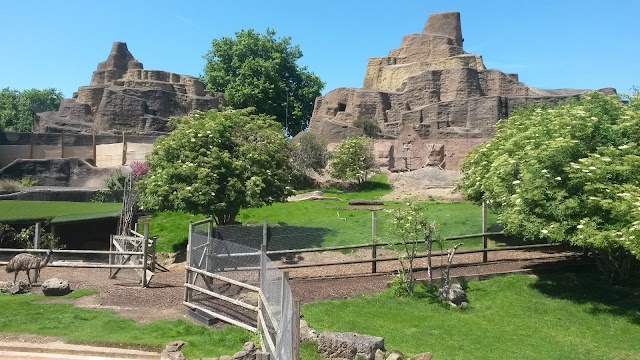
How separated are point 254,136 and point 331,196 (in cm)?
1063

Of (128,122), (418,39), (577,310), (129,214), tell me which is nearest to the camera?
(577,310)

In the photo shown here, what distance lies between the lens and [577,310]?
442 inches

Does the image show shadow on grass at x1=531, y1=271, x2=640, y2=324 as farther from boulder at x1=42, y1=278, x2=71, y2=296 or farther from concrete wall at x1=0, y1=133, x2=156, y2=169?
concrete wall at x1=0, y1=133, x2=156, y2=169

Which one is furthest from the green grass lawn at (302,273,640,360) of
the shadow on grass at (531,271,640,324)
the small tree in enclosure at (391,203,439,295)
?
the small tree in enclosure at (391,203,439,295)

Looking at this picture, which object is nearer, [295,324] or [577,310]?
[295,324]

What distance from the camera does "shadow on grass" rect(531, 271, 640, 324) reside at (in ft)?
36.7

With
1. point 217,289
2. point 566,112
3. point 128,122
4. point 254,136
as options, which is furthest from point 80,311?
point 128,122

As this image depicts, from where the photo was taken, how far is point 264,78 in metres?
56.6

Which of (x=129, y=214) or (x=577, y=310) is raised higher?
(x=129, y=214)

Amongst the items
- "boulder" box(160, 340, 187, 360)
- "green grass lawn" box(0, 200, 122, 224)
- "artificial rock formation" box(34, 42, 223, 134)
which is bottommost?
"boulder" box(160, 340, 187, 360)

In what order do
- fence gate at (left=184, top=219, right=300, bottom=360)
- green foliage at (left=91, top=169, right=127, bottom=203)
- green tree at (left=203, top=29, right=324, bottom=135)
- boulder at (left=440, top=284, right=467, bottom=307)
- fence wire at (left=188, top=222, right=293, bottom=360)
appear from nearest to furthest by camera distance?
fence gate at (left=184, top=219, right=300, bottom=360)
fence wire at (left=188, top=222, right=293, bottom=360)
boulder at (left=440, top=284, right=467, bottom=307)
green foliage at (left=91, top=169, right=127, bottom=203)
green tree at (left=203, top=29, right=324, bottom=135)

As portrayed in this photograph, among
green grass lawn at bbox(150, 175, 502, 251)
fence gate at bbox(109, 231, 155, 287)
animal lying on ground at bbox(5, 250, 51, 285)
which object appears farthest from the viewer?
green grass lawn at bbox(150, 175, 502, 251)

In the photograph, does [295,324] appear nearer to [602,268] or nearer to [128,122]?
[602,268]

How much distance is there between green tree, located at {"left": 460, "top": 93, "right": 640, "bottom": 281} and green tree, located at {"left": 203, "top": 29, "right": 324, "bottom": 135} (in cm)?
4412
